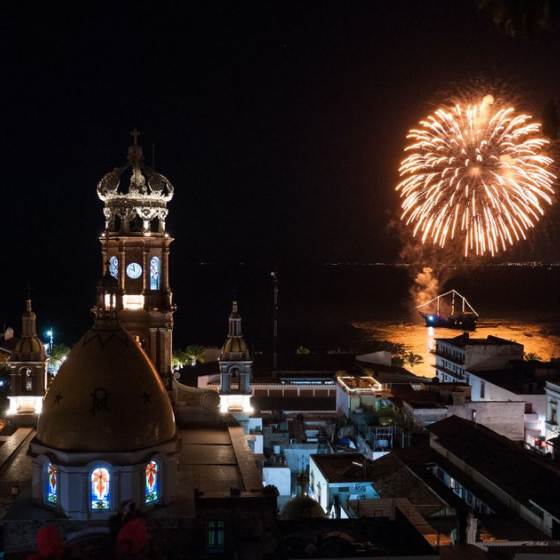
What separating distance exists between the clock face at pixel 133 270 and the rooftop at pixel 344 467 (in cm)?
1072

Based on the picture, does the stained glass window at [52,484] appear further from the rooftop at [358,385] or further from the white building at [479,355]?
the white building at [479,355]

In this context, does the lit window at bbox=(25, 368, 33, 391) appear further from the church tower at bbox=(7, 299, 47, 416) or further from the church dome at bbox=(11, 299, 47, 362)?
the church dome at bbox=(11, 299, 47, 362)

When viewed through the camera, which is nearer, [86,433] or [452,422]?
[86,433]

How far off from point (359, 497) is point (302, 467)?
8106mm

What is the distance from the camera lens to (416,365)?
88.4 m

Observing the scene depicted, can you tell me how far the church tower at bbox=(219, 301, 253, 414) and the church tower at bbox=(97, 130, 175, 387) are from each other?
8.10ft

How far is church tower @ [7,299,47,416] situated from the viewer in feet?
110

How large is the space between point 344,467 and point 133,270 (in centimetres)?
1222

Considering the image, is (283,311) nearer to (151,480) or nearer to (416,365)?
(416,365)

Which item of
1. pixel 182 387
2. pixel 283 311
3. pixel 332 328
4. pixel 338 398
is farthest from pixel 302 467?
pixel 283 311

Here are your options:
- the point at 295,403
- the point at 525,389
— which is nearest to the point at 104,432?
the point at 295,403

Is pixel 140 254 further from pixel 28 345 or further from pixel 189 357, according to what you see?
pixel 189 357

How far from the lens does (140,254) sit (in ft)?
113

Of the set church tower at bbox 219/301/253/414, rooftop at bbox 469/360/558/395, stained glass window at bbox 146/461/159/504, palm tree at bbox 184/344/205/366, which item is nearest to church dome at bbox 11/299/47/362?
church tower at bbox 219/301/253/414
